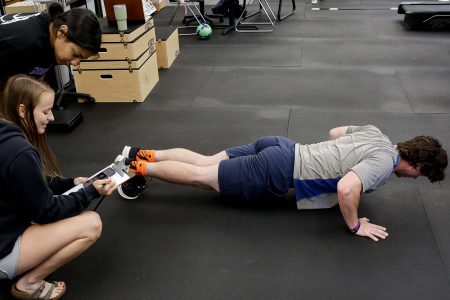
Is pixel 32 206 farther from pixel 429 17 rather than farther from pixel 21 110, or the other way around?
pixel 429 17

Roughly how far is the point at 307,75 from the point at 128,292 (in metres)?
3.35

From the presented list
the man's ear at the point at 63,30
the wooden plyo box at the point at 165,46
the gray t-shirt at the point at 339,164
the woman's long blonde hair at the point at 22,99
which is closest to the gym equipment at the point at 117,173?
the woman's long blonde hair at the point at 22,99

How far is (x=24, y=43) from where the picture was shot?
2.10 m

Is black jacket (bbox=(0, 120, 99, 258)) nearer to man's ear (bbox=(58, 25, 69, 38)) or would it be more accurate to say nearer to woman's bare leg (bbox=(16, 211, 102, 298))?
woman's bare leg (bbox=(16, 211, 102, 298))

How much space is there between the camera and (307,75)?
4707mm

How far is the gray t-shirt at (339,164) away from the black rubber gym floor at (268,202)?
0.49 ft

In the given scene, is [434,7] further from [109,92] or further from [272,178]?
[272,178]

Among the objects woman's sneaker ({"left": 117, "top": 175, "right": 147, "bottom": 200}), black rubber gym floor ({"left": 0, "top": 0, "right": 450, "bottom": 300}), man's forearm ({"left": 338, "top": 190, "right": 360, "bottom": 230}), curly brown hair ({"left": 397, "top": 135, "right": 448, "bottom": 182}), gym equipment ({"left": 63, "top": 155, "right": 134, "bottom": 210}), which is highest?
curly brown hair ({"left": 397, "top": 135, "right": 448, "bottom": 182})

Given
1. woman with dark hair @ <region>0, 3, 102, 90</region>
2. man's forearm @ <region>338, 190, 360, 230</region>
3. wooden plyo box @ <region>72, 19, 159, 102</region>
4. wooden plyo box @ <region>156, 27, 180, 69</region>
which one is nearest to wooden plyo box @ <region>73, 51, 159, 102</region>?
wooden plyo box @ <region>72, 19, 159, 102</region>

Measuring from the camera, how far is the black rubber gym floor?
2035 mm

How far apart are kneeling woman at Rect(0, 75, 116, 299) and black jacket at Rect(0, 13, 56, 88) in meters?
0.39

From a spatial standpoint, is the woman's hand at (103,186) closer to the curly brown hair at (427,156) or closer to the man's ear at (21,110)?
the man's ear at (21,110)

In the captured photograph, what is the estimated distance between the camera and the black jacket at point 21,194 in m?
1.56

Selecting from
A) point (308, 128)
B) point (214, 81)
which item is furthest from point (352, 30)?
point (308, 128)
